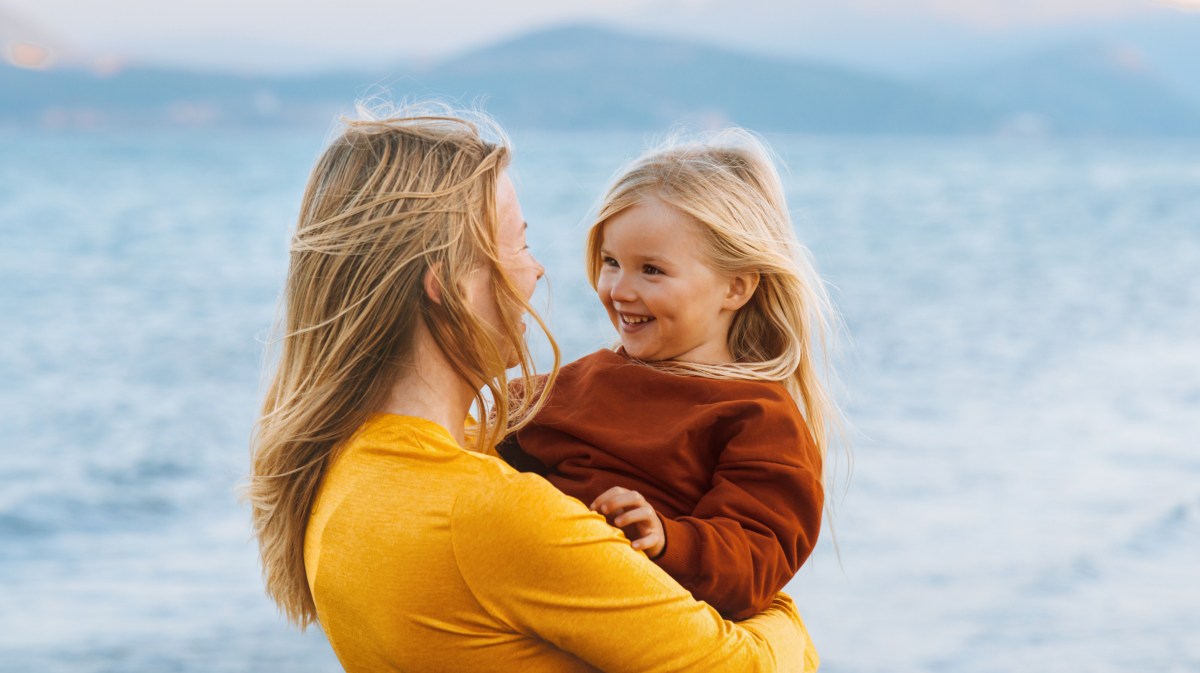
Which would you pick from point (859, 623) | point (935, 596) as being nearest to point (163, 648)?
point (859, 623)

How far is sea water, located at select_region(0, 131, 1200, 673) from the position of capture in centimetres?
661

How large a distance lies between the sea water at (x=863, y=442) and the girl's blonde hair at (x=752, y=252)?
0.22 m

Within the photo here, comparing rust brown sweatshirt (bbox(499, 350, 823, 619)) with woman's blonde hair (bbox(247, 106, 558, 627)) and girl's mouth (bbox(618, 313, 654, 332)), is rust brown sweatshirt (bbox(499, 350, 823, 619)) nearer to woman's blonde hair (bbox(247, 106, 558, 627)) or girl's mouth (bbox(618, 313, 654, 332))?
girl's mouth (bbox(618, 313, 654, 332))

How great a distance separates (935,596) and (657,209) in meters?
5.54

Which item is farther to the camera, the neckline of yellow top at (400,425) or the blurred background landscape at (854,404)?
the blurred background landscape at (854,404)

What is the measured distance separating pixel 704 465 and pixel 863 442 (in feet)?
26.8

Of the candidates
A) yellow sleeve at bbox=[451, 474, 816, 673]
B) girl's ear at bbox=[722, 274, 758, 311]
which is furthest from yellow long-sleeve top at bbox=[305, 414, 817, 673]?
girl's ear at bbox=[722, 274, 758, 311]

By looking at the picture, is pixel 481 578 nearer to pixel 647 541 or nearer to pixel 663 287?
pixel 647 541

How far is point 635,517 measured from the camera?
5.73ft

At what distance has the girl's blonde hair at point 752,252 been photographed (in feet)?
6.99

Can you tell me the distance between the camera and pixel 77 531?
8.12 metres

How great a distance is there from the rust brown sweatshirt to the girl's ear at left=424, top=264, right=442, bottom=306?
1.50ft

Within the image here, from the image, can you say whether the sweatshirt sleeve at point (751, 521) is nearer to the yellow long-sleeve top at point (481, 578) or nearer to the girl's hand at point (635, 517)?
the girl's hand at point (635, 517)

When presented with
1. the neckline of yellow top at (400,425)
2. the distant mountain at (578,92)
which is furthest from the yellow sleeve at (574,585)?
the distant mountain at (578,92)
